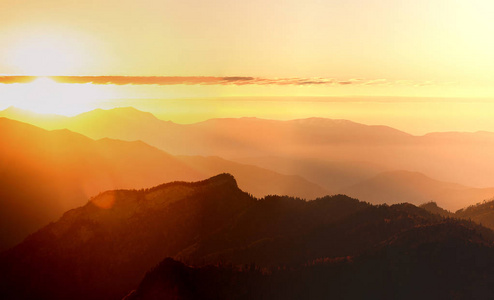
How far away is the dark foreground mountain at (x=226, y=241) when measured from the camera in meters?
64.8

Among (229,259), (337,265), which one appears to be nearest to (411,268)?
(337,265)

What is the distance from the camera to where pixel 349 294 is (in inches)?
2291

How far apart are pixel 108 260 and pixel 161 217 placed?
44.9ft

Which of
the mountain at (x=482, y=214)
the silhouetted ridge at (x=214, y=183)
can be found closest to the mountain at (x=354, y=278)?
the mountain at (x=482, y=214)

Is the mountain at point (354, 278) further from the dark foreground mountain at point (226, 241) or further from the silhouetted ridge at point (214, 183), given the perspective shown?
the silhouetted ridge at point (214, 183)

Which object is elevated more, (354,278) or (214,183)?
(354,278)

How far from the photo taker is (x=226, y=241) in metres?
97.0

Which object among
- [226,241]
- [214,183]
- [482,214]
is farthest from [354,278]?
[482,214]

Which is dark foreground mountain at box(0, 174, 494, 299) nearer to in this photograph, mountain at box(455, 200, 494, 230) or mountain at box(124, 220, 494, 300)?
mountain at box(124, 220, 494, 300)

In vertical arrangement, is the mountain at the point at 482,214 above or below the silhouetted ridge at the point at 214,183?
below

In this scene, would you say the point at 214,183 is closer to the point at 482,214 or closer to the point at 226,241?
the point at 226,241

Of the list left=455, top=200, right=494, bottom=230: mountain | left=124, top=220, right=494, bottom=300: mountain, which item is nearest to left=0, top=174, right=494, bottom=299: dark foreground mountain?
left=124, top=220, right=494, bottom=300: mountain

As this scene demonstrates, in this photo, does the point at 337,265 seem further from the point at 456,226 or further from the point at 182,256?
the point at 182,256

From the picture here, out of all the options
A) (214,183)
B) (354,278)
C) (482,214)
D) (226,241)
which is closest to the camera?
(354,278)
